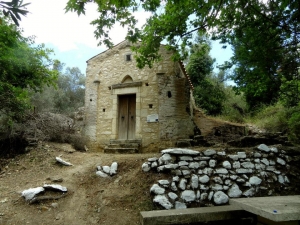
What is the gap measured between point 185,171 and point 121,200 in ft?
4.79

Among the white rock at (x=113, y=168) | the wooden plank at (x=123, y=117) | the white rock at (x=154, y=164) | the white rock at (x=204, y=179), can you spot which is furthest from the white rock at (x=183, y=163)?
the wooden plank at (x=123, y=117)

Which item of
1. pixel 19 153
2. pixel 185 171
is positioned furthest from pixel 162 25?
pixel 19 153

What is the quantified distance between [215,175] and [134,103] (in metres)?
5.06

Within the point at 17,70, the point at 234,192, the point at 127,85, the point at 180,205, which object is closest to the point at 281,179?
the point at 234,192

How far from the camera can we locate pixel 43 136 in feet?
24.6

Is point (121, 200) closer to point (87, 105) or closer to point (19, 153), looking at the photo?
point (19, 153)

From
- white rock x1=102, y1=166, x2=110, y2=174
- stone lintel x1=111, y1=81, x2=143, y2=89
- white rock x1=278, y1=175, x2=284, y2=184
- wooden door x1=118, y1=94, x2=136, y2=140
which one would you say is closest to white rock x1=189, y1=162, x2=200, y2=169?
white rock x1=278, y1=175, x2=284, y2=184

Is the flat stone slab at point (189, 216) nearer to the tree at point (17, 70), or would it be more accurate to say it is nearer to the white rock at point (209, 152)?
the white rock at point (209, 152)

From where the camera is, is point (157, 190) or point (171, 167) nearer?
point (157, 190)

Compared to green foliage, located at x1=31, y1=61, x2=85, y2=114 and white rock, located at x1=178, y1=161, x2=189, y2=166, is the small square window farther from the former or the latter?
green foliage, located at x1=31, y1=61, x2=85, y2=114

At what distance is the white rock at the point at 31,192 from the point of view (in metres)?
4.32

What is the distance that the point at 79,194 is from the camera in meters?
4.56

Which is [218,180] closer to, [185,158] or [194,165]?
[194,165]

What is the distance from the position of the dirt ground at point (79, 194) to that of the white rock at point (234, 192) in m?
1.50
